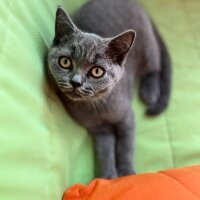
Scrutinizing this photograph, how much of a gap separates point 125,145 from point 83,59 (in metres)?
0.40

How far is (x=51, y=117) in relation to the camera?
1.05 metres

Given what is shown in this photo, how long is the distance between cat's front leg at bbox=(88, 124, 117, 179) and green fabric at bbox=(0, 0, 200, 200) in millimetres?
38

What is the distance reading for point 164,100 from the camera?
55.5 inches

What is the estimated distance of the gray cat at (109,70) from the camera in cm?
105

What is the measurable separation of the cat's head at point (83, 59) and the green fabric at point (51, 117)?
0.20 ft

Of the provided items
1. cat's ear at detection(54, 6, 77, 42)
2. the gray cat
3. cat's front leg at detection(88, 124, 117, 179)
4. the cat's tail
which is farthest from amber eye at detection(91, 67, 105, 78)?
the cat's tail

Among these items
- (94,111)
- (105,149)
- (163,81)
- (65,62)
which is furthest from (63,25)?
(163,81)

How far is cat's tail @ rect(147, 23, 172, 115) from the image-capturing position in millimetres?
1389

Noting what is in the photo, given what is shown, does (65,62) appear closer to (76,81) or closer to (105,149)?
(76,81)

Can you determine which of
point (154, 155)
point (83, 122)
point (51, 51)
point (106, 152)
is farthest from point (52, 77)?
point (154, 155)

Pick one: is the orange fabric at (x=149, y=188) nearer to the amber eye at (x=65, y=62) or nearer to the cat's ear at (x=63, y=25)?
the amber eye at (x=65, y=62)

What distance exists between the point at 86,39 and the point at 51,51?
0.11 meters

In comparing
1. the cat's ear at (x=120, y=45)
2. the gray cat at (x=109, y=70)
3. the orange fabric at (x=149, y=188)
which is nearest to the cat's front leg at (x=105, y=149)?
the gray cat at (x=109, y=70)

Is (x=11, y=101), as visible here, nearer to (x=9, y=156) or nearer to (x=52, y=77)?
(x=9, y=156)
